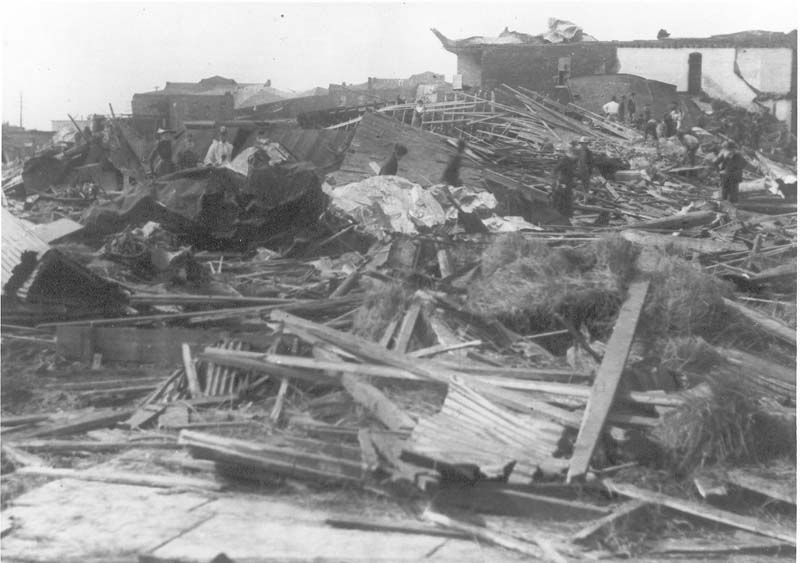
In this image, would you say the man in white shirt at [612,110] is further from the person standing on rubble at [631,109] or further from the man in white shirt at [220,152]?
the man in white shirt at [220,152]

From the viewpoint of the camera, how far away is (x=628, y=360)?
664 cm

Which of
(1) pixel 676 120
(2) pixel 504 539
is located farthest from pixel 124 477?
(1) pixel 676 120

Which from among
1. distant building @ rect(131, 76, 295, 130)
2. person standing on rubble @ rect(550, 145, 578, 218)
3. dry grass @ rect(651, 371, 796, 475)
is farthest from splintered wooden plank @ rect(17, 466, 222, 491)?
distant building @ rect(131, 76, 295, 130)

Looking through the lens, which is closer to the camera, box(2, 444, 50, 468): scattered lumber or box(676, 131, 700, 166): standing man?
box(2, 444, 50, 468): scattered lumber

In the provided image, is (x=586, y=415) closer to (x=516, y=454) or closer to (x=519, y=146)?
(x=516, y=454)

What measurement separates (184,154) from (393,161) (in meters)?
4.36

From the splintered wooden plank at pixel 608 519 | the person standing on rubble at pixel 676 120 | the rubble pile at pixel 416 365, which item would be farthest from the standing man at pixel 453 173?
the splintered wooden plank at pixel 608 519

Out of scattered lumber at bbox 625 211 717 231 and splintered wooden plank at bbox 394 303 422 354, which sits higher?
scattered lumber at bbox 625 211 717 231

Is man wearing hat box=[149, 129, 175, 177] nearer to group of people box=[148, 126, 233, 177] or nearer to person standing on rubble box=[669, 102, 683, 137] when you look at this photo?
group of people box=[148, 126, 233, 177]

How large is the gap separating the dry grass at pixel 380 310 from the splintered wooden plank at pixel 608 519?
2.87 meters

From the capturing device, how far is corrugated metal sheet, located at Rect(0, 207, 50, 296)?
8391 mm

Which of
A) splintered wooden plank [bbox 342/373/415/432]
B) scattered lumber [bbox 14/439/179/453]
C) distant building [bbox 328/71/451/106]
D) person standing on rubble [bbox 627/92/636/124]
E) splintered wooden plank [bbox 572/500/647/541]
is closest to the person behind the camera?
splintered wooden plank [bbox 572/500/647/541]

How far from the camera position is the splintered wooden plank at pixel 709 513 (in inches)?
199

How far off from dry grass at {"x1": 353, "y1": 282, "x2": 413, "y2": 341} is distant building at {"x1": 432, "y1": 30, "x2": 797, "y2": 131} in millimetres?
19594
